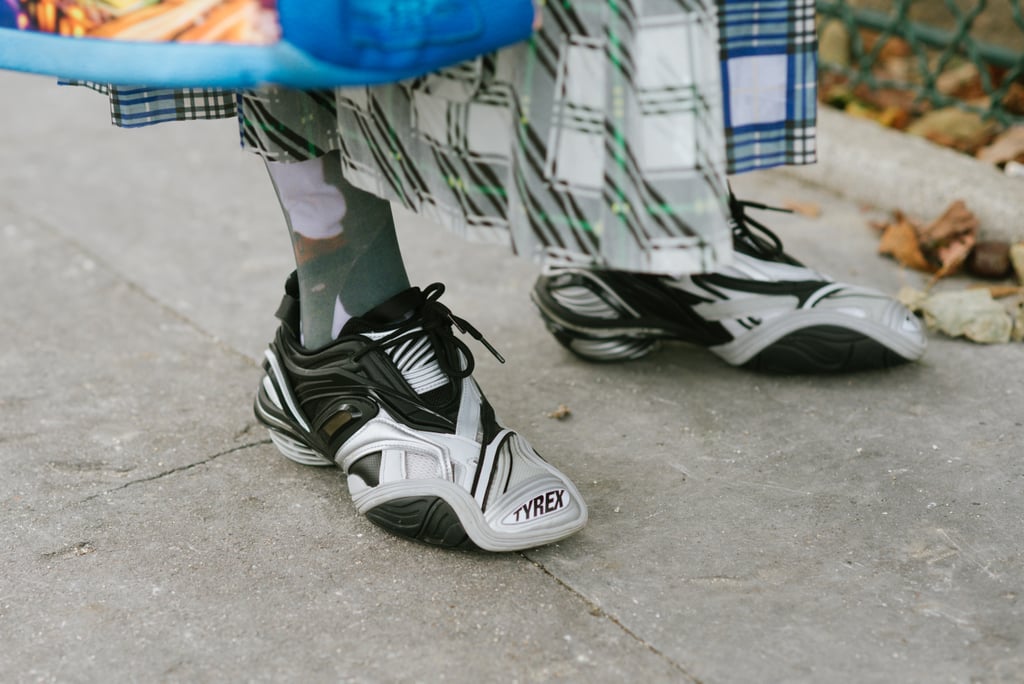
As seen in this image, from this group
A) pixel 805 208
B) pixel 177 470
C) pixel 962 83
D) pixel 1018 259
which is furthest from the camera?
pixel 962 83

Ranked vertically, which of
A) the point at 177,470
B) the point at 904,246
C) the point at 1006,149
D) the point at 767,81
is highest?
the point at 767,81

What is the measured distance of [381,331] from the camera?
1.24 metres

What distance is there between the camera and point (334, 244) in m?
1.23

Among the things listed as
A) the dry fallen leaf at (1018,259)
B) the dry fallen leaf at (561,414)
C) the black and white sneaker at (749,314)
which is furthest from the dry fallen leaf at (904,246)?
the dry fallen leaf at (561,414)

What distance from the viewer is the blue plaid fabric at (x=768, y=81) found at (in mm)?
1047

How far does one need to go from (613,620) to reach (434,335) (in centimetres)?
38

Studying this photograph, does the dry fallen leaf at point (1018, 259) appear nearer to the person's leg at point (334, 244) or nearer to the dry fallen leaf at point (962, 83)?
the dry fallen leaf at point (962, 83)

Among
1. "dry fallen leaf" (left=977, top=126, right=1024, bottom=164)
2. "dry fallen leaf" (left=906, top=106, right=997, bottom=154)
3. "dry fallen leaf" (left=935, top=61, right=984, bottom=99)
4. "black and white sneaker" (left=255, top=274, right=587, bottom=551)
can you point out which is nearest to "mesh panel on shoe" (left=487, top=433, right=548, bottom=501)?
"black and white sneaker" (left=255, top=274, right=587, bottom=551)

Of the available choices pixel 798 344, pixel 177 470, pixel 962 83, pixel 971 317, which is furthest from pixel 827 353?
pixel 962 83

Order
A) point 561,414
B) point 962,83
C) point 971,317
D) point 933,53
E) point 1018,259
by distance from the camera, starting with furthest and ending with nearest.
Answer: point 933,53
point 962,83
point 1018,259
point 971,317
point 561,414

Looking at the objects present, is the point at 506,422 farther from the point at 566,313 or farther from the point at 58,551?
the point at 58,551

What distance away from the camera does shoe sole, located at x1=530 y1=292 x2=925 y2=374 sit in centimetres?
148

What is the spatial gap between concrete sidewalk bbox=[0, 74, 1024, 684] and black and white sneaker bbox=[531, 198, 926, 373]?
0.05 m

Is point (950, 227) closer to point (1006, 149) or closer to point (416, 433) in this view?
point (1006, 149)
